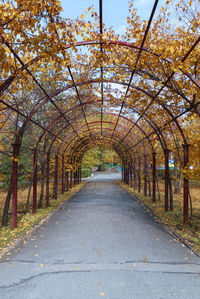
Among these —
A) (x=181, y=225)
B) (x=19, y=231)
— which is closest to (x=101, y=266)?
(x=19, y=231)

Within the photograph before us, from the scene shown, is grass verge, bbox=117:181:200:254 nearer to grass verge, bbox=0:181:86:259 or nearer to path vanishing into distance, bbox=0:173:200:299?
path vanishing into distance, bbox=0:173:200:299

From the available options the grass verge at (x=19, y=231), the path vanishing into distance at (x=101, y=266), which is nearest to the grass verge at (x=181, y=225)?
the path vanishing into distance at (x=101, y=266)

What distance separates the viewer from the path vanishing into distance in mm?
3318

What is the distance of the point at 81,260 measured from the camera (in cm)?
448

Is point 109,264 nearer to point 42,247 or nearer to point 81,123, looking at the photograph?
point 42,247

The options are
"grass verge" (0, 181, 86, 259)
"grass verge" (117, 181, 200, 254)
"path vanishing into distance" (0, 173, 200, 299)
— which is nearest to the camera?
"path vanishing into distance" (0, 173, 200, 299)

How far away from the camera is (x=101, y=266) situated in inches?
164

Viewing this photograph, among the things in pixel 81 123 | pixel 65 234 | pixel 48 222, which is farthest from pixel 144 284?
pixel 81 123

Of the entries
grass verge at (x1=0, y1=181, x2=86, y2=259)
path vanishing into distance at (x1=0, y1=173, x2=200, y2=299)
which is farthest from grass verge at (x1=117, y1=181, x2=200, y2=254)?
grass verge at (x1=0, y1=181, x2=86, y2=259)

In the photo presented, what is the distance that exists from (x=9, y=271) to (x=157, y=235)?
151 inches

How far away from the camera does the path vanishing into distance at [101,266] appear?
3318 mm

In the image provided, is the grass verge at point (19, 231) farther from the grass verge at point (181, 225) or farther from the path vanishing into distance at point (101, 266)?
the grass verge at point (181, 225)

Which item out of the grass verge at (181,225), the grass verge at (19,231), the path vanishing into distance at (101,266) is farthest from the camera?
the grass verge at (181,225)

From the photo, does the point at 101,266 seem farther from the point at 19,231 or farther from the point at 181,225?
the point at 181,225
